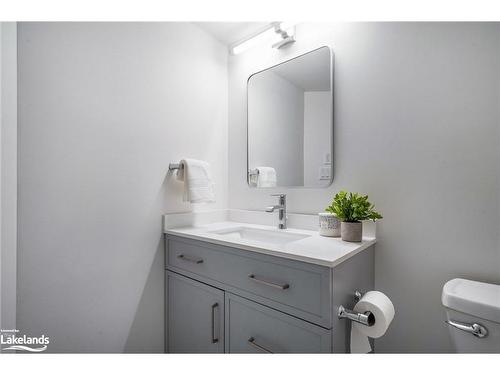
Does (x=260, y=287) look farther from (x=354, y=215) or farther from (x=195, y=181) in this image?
(x=195, y=181)

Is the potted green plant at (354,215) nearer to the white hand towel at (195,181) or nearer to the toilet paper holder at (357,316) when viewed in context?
the toilet paper holder at (357,316)

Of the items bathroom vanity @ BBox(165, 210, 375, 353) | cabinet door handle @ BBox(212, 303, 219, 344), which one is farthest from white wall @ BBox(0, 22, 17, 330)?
cabinet door handle @ BBox(212, 303, 219, 344)

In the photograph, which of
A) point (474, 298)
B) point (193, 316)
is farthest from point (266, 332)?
point (474, 298)

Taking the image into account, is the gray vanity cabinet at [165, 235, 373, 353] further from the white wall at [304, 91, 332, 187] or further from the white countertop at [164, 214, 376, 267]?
the white wall at [304, 91, 332, 187]

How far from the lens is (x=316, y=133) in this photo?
4.35 feet

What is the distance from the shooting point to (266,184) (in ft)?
5.09

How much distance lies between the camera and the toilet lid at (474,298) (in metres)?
0.74

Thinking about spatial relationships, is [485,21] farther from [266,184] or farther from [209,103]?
[209,103]

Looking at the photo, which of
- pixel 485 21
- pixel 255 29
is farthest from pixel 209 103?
pixel 485 21

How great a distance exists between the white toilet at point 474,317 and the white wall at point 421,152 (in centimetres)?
16

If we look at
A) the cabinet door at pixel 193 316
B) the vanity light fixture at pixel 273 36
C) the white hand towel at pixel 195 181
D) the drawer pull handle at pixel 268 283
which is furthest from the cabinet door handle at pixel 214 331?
the vanity light fixture at pixel 273 36

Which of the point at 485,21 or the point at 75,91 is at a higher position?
the point at 485,21

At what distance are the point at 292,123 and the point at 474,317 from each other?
110 centimetres

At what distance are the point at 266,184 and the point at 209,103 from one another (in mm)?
648
